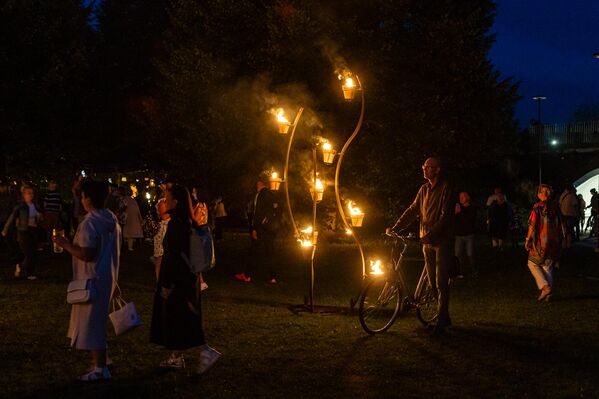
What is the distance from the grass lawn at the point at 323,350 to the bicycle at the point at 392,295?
20cm

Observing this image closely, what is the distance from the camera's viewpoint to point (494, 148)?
28734 millimetres

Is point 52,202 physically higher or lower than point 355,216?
higher

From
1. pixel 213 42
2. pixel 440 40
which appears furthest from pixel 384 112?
pixel 213 42

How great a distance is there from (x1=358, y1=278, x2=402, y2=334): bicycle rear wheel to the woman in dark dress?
2778 millimetres

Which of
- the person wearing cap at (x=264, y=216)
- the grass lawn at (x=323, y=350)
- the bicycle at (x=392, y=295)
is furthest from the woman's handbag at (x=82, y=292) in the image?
the person wearing cap at (x=264, y=216)

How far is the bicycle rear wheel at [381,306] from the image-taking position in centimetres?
955

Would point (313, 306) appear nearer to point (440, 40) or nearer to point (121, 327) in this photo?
point (121, 327)

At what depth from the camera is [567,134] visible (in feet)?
134

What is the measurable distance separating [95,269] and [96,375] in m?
0.96

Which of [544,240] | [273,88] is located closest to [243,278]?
[544,240]

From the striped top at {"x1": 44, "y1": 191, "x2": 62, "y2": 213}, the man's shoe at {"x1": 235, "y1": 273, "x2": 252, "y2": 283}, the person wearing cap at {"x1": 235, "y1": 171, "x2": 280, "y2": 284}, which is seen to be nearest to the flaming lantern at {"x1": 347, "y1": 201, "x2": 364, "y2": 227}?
the person wearing cap at {"x1": 235, "y1": 171, "x2": 280, "y2": 284}

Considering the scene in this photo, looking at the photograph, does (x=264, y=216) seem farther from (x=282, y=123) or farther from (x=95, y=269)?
(x=95, y=269)

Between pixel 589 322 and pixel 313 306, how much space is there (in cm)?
373

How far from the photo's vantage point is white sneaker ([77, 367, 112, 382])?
280 inches
